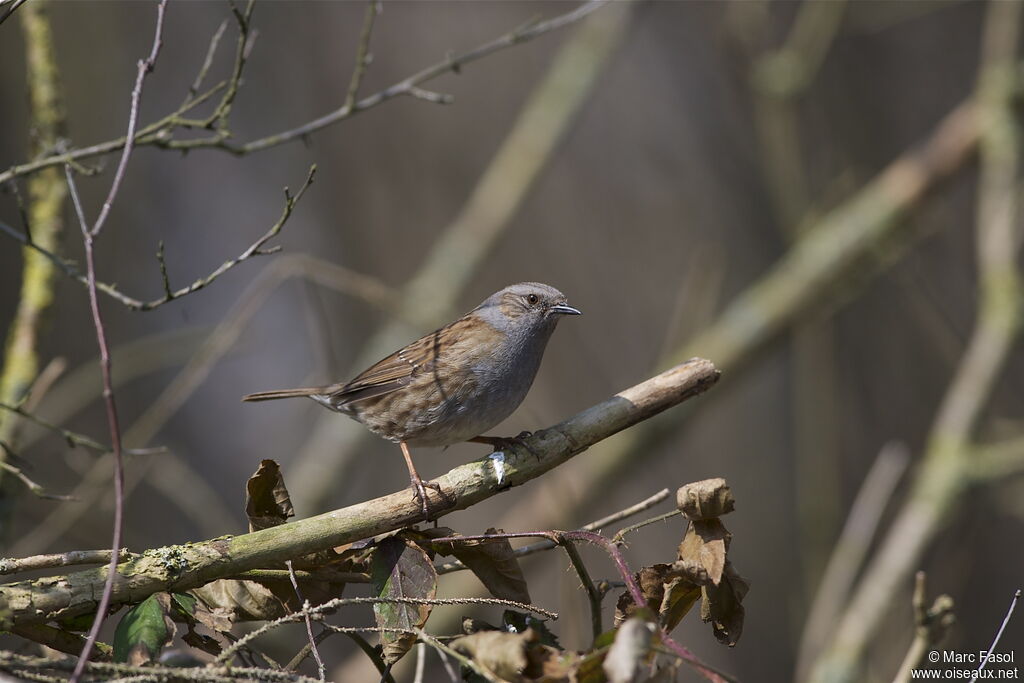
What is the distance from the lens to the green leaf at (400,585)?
217 cm

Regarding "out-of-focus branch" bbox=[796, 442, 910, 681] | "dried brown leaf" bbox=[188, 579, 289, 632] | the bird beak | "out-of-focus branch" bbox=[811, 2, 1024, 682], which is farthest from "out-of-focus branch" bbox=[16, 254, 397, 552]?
"out-of-focus branch" bbox=[811, 2, 1024, 682]

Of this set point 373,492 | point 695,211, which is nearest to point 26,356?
point 373,492

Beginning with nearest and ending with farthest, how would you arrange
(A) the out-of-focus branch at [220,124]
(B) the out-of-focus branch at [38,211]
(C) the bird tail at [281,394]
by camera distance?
(A) the out-of-focus branch at [220,124] < (B) the out-of-focus branch at [38,211] < (C) the bird tail at [281,394]

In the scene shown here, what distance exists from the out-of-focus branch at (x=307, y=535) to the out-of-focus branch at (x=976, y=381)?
7.70 feet

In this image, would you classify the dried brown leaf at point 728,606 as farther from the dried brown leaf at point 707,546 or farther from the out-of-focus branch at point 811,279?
the out-of-focus branch at point 811,279

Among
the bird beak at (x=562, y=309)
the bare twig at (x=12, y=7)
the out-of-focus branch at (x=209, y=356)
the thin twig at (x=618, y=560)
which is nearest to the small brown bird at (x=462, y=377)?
the bird beak at (x=562, y=309)

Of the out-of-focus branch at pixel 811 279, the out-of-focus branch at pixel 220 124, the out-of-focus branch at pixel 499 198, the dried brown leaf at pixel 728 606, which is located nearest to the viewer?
the dried brown leaf at pixel 728 606

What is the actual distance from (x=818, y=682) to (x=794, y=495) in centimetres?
372

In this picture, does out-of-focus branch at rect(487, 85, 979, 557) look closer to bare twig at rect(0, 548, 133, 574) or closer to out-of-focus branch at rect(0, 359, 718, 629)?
out-of-focus branch at rect(0, 359, 718, 629)

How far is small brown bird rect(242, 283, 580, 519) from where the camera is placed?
3.57 metres

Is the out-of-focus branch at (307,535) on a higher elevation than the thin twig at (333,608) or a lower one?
higher

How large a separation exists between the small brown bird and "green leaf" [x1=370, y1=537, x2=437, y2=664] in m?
1.06

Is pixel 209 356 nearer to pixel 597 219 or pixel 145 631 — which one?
pixel 145 631

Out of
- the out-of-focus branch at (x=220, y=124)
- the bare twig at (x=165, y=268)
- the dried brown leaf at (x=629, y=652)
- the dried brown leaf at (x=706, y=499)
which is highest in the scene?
the out-of-focus branch at (x=220, y=124)
